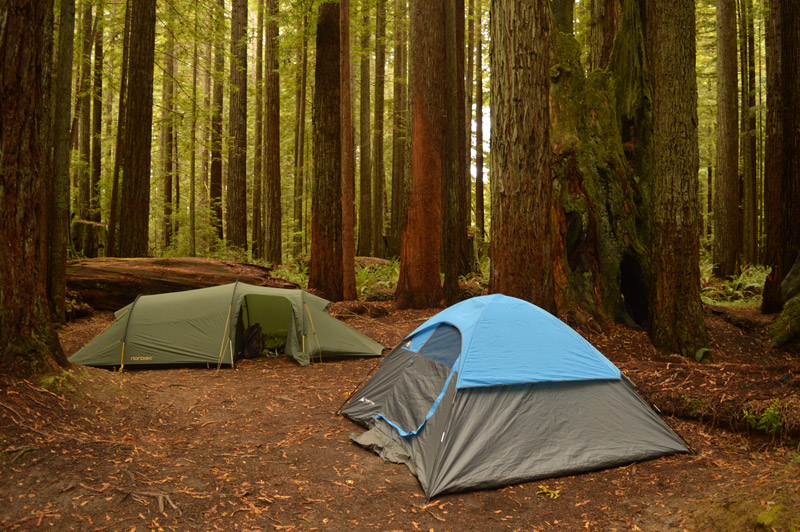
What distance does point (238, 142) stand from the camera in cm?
1678

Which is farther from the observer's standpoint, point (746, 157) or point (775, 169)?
point (746, 157)

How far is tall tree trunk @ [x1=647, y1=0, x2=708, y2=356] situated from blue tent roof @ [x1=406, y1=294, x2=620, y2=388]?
10.1 feet

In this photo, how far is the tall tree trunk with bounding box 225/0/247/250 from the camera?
667 inches

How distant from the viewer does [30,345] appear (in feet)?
14.6

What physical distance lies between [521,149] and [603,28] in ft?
19.7

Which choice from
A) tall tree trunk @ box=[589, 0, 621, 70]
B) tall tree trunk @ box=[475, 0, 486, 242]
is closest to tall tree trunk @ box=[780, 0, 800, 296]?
tall tree trunk @ box=[589, 0, 621, 70]

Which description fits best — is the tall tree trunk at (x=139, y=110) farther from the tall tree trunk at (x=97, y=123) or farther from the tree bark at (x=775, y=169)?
the tree bark at (x=775, y=169)

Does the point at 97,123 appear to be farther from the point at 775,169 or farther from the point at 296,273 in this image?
the point at 775,169

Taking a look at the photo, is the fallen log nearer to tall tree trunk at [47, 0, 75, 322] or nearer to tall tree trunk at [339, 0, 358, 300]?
tall tree trunk at [339, 0, 358, 300]

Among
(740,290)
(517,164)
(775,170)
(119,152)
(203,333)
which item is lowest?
(203,333)

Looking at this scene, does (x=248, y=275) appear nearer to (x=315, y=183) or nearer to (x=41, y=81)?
(x=315, y=183)

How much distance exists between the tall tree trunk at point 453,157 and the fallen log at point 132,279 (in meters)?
3.31

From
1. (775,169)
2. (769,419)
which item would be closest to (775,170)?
(775,169)

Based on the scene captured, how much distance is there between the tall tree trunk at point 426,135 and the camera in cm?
1053
